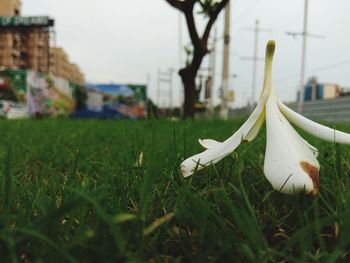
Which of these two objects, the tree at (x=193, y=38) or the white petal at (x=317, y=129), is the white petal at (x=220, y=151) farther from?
the tree at (x=193, y=38)

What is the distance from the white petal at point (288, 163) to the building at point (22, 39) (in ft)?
143

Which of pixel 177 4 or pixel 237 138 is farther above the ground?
pixel 177 4

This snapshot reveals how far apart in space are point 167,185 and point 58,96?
2620cm

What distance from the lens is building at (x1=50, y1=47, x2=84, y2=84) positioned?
5953 cm

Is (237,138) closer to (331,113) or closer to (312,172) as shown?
(312,172)

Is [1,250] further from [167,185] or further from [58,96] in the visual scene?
[58,96]

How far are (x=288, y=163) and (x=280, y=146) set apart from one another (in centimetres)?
5

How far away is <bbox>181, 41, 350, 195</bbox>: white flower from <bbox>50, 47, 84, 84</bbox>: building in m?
59.8

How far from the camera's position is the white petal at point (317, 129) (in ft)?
2.41

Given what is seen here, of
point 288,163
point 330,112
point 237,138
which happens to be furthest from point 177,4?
point 288,163

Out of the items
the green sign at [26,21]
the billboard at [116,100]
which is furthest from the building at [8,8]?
the billboard at [116,100]

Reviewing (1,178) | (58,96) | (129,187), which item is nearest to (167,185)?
(129,187)

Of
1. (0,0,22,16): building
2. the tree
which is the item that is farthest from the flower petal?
(0,0,22,16): building

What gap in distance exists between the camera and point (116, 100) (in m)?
28.7
